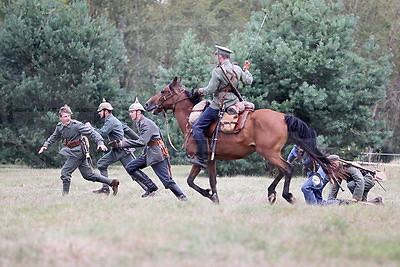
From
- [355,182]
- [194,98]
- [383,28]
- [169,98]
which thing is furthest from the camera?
[383,28]

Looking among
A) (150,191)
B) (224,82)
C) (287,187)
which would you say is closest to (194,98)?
(224,82)

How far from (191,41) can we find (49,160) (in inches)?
Answer: 356

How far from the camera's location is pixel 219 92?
12.3 metres

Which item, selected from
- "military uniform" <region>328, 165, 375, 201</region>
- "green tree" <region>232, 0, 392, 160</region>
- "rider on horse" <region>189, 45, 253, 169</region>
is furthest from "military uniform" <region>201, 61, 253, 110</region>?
"green tree" <region>232, 0, 392, 160</region>

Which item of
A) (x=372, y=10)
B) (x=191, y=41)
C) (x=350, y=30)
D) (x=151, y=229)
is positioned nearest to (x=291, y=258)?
(x=151, y=229)

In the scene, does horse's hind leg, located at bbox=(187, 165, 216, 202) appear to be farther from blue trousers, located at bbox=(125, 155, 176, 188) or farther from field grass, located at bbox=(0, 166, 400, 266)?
field grass, located at bbox=(0, 166, 400, 266)

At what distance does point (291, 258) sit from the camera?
6953 mm

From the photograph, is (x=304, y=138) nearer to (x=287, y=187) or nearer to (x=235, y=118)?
(x=287, y=187)

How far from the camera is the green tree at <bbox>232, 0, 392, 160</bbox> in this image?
25594mm

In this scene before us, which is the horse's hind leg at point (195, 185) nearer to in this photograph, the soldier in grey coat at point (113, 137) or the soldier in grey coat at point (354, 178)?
the soldier in grey coat at point (113, 137)

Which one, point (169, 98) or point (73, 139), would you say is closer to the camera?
point (169, 98)

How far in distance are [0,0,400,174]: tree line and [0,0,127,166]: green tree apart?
0.15 feet

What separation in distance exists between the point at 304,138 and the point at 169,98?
3.04 metres

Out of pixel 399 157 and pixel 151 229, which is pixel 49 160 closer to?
pixel 399 157
